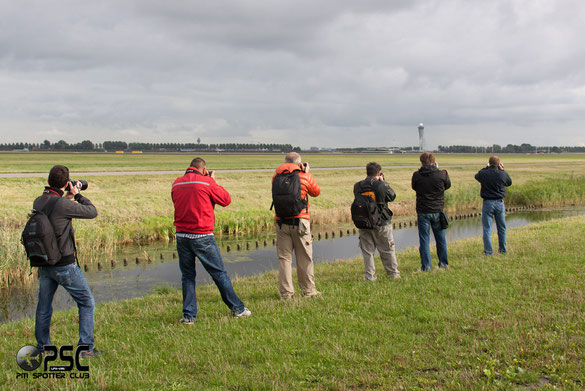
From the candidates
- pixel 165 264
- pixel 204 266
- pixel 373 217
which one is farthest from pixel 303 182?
pixel 165 264

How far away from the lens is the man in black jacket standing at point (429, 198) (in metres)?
9.27

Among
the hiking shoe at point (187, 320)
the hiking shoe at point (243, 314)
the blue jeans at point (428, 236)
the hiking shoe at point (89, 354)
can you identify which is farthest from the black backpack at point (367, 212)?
the hiking shoe at point (89, 354)

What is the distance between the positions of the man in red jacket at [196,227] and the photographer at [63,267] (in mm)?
1283

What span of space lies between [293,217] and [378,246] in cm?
237

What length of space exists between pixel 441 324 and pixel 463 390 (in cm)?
178

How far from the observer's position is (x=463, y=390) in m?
Result: 4.17

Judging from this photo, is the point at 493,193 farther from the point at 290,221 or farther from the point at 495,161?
the point at 290,221

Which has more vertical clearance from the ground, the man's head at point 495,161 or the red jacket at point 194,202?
the man's head at point 495,161

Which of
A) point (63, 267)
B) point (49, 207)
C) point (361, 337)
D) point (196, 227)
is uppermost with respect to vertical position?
point (49, 207)

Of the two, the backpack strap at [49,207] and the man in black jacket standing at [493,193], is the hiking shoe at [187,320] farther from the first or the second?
the man in black jacket standing at [493,193]

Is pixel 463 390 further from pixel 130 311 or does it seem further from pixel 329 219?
pixel 329 219

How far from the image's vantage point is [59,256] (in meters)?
5.24

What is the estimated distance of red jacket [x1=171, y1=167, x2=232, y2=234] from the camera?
6441 mm

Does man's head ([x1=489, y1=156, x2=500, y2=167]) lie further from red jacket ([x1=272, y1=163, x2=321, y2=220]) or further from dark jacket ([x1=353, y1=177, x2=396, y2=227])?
red jacket ([x1=272, y1=163, x2=321, y2=220])
